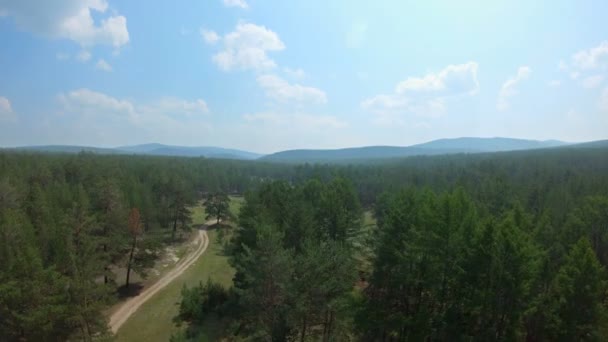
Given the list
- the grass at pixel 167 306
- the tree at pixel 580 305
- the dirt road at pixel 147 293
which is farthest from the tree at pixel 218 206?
the tree at pixel 580 305

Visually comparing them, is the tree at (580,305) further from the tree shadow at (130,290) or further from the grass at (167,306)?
the tree shadow at (130,290)

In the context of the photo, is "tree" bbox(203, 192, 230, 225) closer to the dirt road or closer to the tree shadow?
the dirt road

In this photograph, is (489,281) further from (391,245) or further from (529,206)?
(529,206)

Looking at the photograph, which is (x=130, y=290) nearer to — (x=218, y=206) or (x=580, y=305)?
(x=218, y=206)

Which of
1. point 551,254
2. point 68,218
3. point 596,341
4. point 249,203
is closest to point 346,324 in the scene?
point 596,341

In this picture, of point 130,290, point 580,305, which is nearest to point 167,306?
point 130,290

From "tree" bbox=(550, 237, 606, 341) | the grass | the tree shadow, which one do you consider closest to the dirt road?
the grass

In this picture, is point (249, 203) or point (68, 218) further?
point (249, 203)
